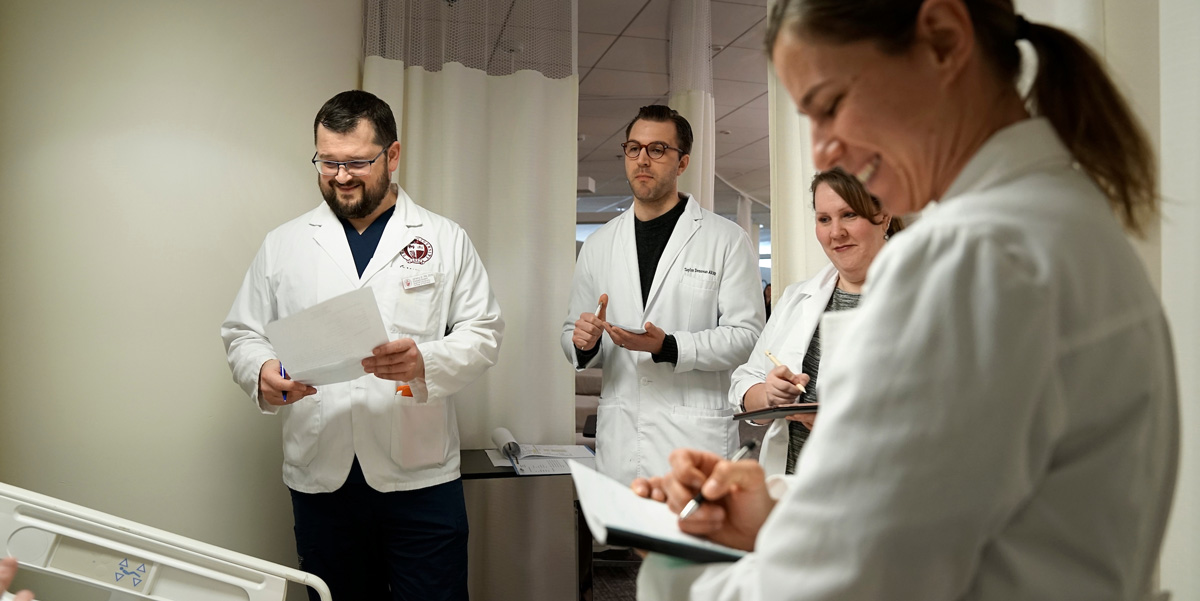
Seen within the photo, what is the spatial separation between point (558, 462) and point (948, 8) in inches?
89.1

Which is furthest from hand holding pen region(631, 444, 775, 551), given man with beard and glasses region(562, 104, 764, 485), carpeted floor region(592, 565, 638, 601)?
carpeted floor region(592, 565, 638, 601)

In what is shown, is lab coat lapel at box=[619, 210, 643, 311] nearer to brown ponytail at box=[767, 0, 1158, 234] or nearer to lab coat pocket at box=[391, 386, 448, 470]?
lab coat pocket at box=[391, 386, 448, 470]

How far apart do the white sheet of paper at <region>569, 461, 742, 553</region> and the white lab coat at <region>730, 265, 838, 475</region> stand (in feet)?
3.09

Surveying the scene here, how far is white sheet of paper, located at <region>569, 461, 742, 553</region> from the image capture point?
63 cm

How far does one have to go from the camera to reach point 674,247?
7.55ft

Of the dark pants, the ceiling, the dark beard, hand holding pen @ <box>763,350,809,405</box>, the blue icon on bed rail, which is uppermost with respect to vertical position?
the ceiling

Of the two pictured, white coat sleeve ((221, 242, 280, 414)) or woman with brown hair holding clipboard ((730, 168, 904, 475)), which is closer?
woman with brown hair holding clipboard ((730, 168, 904, 475))

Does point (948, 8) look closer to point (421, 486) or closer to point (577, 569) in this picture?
point (421, 486)

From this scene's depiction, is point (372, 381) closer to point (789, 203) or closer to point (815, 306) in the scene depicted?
point (815, 306)

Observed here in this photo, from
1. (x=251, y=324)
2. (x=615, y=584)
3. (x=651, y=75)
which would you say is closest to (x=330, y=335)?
(x=251, y=324)

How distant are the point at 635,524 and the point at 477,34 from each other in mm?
2693

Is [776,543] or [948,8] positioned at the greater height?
[948,8]

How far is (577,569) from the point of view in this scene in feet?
8.23

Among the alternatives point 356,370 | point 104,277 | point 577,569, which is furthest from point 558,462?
point 104,277
